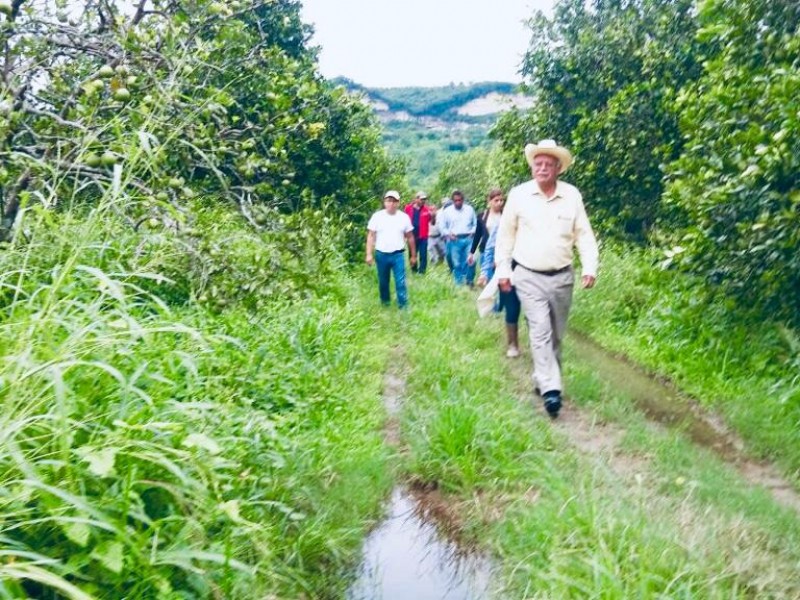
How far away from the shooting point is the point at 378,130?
2041cm

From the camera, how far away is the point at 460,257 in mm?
12844

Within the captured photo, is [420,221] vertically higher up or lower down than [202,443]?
lower down

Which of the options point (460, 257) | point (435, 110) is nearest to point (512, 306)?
point (460, 257)

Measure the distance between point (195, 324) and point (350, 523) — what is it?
2.27 m

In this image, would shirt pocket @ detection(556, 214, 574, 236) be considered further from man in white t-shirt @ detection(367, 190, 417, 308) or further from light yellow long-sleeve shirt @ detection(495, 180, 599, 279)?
man in white t-shirt @ detection(367, 190, 417, 308)

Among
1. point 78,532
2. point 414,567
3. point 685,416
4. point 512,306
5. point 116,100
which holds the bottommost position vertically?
point 685,416

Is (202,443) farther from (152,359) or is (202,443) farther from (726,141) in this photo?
(726,141)

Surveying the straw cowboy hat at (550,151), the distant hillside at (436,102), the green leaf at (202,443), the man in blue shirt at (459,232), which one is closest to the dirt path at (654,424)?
the straw cowboy hat at (550,151)

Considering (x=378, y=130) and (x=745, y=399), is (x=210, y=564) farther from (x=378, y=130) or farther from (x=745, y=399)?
(x=378, y=130)

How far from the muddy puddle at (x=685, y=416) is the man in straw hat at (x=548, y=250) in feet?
3.17

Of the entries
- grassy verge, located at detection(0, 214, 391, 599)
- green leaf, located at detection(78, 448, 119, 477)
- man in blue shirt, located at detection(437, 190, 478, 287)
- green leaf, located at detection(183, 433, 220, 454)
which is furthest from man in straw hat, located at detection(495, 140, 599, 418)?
man in blue shirt, located at detection(437, 190, 478, 287)

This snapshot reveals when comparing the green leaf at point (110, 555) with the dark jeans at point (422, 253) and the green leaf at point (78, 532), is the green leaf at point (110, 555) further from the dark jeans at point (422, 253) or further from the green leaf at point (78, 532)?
the dark jeans at point (422, 253)

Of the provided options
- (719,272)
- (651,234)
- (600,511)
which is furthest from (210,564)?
(651,234)

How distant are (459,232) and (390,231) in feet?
10.5
